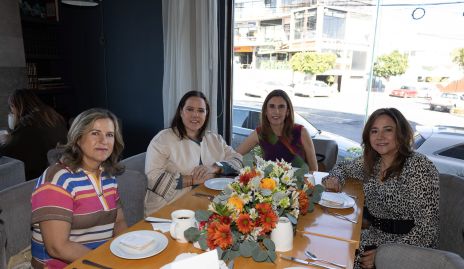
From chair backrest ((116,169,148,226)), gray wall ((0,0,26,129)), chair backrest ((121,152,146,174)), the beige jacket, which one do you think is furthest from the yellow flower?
Result: gray wall ((0,0,26,129))

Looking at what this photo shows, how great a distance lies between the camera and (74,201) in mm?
1294

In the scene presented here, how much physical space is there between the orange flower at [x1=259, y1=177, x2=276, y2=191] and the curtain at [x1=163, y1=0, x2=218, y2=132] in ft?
6.49

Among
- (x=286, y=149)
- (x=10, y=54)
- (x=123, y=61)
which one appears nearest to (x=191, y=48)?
(x=123, y=61)

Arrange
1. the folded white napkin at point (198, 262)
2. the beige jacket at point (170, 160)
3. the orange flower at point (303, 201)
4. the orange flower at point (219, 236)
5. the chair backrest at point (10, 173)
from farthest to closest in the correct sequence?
the chair backrest at point (10, 173) → the beige jacket at point (170, 160) → the orange flower at point (303, 201) → the orange flower at point (219, 236) → the folded white napkin at point (198, 262)

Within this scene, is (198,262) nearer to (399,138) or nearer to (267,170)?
(267,170)

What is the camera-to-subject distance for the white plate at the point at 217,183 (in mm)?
1769

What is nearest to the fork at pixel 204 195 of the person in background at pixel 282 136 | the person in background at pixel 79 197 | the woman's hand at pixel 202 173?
the woman's hand at pixel 202 173

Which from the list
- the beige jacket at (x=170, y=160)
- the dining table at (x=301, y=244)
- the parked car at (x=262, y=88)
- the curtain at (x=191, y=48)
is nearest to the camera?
the dining table at (x=301, y=244)

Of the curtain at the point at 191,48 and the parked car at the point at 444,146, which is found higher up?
the curtain at the point at 191,48

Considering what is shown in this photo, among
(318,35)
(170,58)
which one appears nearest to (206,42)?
(170,58)

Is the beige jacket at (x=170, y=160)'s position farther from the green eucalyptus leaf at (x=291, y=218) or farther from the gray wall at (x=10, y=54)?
the gray wall at (x=10, y=54)

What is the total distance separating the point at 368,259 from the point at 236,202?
3.22ft

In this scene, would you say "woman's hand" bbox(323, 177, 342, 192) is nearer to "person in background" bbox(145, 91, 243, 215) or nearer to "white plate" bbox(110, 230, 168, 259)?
"person in background" bbox(145, 91, 243, 215)

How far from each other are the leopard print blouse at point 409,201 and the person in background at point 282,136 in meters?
0.69
